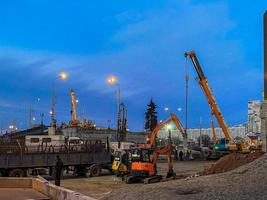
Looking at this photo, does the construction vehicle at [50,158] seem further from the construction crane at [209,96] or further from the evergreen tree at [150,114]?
the evergreen tree at [150,114]

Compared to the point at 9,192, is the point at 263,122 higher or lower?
higher

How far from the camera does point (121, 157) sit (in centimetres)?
3494

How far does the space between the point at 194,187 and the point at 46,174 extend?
83.2 ft

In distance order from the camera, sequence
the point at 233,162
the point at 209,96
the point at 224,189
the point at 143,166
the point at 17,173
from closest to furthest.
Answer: the point at 224,189 < the point at 233,162 < the point at 143,166 < the point at 17,173 < the point at 209,96

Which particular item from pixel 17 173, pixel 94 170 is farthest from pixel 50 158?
pixel 94 170

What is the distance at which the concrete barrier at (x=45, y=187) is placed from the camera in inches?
667

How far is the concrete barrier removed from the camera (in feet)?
55.6

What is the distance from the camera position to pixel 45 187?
2356 centimetres

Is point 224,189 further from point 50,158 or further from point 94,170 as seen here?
point 94,170

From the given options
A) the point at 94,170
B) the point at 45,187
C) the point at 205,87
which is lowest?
the point at 94,170

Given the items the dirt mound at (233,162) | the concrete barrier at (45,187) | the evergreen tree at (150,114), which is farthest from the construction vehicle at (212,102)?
the evergreen tree at (150,114)

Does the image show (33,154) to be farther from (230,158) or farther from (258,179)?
(258,179)

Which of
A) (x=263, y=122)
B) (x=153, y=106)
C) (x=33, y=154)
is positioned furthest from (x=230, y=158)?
(x=153, y=106)

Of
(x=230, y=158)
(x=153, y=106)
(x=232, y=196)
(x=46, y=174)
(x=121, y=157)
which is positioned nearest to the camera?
(x=232, y=196)
